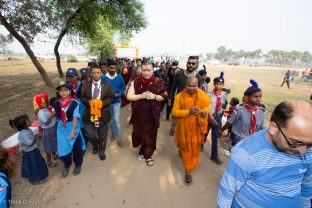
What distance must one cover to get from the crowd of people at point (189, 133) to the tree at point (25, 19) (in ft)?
24.9

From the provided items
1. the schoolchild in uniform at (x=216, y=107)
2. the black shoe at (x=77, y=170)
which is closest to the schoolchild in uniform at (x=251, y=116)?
the schoolchild in uniform at (x=216, y=107)

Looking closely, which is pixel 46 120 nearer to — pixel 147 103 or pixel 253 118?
pixel 147 103

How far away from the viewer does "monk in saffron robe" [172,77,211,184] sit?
324cm

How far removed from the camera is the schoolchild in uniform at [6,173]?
1.55m

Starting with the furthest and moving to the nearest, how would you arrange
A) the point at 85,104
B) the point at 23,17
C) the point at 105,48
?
1. the point at 105,48
2. the point at 23,17
3. the point at 85,104

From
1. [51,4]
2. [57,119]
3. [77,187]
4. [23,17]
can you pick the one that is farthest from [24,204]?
[51,4]

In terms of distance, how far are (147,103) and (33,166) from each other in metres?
2.14

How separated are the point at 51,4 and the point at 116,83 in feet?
30.0

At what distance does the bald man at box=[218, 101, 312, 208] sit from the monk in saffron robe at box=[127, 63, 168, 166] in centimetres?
228

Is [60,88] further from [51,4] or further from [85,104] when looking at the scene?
[51,4]

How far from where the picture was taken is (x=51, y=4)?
1088 cm

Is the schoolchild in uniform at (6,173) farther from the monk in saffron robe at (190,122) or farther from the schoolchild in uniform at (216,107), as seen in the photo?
the schoolchild in uniform at (216,107)

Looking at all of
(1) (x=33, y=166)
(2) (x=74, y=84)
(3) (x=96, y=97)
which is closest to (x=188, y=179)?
(3) (x=96, y=97)

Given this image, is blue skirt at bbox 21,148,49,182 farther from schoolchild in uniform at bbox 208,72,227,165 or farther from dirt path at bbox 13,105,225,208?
schoolchild in uniform at bbox 208,72,227,165
